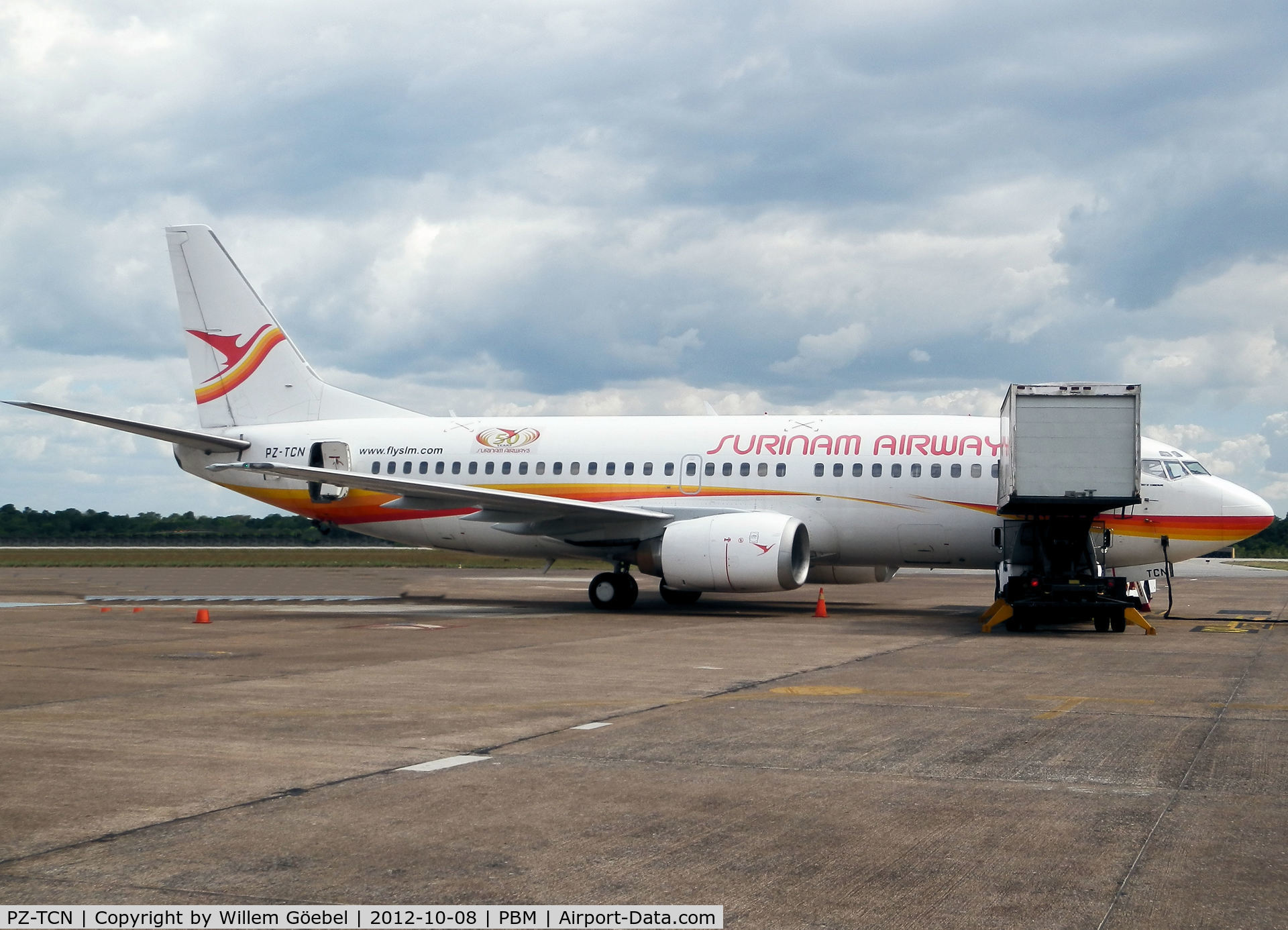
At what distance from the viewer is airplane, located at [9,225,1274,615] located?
22547 millimetres

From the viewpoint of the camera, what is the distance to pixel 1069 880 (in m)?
5.67

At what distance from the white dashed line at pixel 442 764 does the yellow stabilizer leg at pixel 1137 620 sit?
14.0 meters

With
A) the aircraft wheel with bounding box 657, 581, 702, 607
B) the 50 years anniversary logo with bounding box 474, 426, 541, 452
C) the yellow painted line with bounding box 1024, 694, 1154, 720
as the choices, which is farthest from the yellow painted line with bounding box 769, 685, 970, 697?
the 50 years anniversary logo with bounding box 474, 426, 541, 452

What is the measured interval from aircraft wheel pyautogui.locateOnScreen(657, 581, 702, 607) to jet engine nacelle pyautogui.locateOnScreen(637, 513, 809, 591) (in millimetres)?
2856

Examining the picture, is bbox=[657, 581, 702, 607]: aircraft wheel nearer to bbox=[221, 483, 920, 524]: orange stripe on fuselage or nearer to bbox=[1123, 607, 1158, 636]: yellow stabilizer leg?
bbox=[221, 483, 920, 524]: orange stripe on fuselage

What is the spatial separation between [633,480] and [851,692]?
13797 mm

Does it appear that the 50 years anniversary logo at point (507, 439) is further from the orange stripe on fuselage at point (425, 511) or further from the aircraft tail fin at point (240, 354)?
the aircraft tail fin at point (240, 354)

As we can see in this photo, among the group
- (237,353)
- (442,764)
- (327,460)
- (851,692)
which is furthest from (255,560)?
(442,764)

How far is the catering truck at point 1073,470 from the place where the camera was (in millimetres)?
19406

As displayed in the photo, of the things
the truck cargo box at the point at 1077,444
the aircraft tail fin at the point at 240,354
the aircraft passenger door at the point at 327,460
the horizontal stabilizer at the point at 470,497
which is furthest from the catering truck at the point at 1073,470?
the aircraft tail fin at the point at 240,354

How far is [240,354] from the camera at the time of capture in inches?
1167

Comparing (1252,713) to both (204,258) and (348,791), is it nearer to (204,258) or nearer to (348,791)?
(348,791)

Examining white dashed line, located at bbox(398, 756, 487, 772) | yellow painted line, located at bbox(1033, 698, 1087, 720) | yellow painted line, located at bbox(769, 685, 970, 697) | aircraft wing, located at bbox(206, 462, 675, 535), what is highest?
aircraft wing, located at bbox(206, 462, 675, 535)

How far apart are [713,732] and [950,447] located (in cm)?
1506
